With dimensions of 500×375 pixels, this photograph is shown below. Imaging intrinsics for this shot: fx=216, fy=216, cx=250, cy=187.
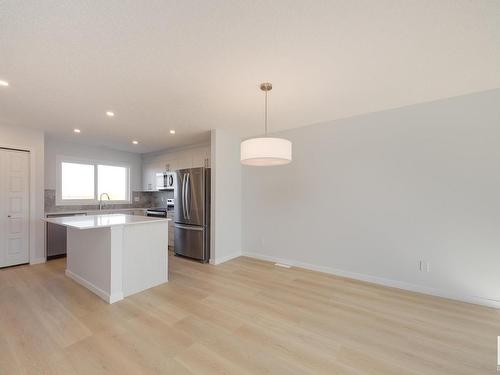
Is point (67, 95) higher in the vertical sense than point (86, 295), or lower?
higher

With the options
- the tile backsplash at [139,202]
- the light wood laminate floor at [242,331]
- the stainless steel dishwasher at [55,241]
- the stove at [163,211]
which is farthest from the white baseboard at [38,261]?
the stove at [163,211]

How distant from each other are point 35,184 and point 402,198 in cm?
619

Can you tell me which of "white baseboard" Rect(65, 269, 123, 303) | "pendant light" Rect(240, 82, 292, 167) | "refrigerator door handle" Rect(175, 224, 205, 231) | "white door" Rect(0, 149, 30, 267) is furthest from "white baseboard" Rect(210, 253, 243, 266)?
"white door" Rect(0, 149, 30, 267)

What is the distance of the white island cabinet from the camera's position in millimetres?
2631

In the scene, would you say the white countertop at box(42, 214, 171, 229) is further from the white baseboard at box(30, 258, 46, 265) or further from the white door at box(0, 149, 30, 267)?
the white baseboard at box(30, 258, 46, 265)

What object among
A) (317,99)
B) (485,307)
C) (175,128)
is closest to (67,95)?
(175,128)

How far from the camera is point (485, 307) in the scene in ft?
8.23

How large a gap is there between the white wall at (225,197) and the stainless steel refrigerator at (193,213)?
0.19m

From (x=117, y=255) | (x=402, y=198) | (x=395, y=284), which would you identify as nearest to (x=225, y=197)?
(x=117, y=255)

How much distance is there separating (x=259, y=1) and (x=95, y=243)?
10.6 ft

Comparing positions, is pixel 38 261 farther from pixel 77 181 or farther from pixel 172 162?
pixel 172 162

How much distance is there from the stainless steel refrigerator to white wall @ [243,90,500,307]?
4.28ft

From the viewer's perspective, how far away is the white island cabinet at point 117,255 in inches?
104

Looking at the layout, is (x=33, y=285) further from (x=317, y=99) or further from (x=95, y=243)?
(x=317, y=99)
